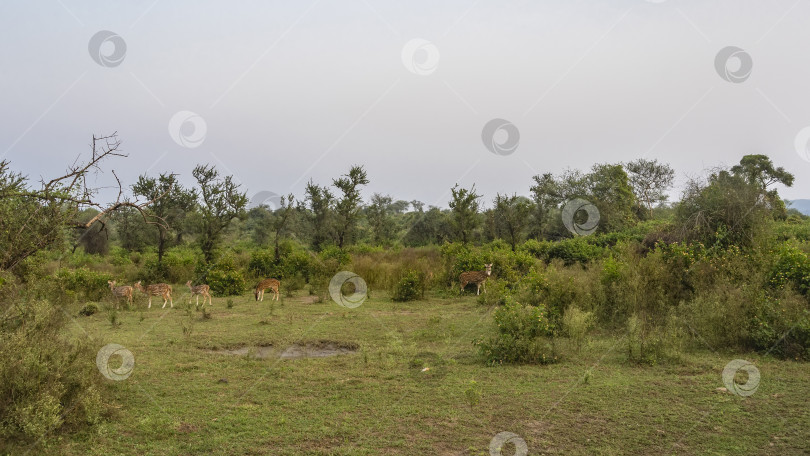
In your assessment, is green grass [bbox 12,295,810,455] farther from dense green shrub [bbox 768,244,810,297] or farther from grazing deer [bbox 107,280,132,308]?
grazing deer [bbox 107,280,132,308]

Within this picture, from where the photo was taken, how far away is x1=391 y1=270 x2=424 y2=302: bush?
17453mm

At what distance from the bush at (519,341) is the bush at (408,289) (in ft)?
26.8

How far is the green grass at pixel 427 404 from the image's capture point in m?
5.39

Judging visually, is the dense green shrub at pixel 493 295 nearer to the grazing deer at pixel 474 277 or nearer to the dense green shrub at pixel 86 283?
the grazing deer at pixel 474 277

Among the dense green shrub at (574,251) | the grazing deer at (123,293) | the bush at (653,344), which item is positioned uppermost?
the dense green shrub at (574,251)

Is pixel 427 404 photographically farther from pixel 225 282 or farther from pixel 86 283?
pixel 86 283

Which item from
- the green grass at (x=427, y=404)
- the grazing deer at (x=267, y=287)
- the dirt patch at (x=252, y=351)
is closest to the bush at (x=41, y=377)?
the green grass at (x=427, y=404)

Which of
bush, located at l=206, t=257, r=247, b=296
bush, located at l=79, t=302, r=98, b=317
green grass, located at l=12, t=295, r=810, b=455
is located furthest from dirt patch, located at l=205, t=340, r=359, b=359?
bush, located at l=206, t=257, r=247, b=296

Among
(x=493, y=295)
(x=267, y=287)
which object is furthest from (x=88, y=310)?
(x=493, y=295)

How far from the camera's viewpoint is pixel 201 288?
52.5 ft

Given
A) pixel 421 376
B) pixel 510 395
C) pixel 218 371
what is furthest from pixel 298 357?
pixel 510 395

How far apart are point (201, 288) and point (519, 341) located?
434 inches

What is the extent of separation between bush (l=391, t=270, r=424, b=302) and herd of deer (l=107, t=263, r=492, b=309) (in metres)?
1.97

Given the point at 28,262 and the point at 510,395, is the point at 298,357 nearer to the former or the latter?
the point at 510,395
